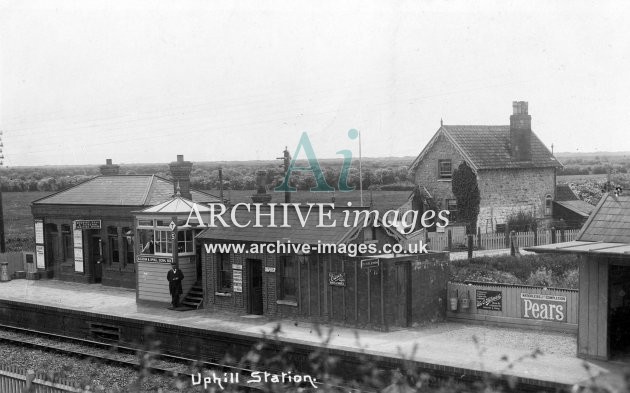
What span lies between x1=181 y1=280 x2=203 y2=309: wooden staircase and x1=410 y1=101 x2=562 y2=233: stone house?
19.1m

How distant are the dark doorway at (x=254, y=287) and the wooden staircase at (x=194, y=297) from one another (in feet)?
7.37

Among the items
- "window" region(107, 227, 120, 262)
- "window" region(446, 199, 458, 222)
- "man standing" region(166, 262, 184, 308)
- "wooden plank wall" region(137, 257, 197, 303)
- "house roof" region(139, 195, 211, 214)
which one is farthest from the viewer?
"window" region(446, 199, 458, 222)

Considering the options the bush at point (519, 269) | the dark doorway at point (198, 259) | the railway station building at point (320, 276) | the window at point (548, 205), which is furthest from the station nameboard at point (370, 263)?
the window at point (548, 205)

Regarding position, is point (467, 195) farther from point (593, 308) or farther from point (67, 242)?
point (593, 308)

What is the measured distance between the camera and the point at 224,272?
2372cm

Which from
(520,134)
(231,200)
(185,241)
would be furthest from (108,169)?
(520,134)

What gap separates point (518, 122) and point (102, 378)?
3024 cm

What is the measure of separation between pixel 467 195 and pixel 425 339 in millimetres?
21554

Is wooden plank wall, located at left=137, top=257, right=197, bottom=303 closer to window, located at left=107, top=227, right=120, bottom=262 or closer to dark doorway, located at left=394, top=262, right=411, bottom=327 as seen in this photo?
window, located at left=107, top=227, right=120, bottom=262

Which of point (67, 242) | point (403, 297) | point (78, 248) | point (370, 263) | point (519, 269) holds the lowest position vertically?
point (519, 269)

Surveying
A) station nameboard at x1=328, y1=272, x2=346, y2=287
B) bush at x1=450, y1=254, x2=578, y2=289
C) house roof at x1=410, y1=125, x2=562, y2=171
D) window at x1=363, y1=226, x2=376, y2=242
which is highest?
house roof at x1=410, y1=125, x2=562, y2=171

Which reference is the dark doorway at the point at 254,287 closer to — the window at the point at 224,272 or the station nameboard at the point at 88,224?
the window at the point at 224,272

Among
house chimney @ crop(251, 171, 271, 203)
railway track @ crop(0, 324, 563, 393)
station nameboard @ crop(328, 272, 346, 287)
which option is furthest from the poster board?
station nameboard @ crop(328, 272, 346, 287)

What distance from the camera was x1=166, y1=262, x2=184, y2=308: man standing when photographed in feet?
→ 79.2
